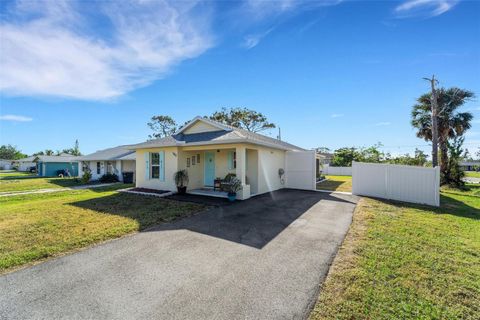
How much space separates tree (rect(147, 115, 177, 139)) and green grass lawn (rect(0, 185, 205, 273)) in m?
29.0

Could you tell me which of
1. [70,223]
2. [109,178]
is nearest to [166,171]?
[70,223]

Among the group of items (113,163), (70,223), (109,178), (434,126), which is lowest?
(70,223)

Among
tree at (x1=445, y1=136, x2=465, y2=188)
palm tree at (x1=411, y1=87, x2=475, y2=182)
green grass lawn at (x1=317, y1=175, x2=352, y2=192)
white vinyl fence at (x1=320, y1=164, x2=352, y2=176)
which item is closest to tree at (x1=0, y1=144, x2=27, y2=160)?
white vinyl fence at (x1=320, y1=164, x2=352, y2=176)

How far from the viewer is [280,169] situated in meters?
14.3

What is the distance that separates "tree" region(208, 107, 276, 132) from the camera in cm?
3097

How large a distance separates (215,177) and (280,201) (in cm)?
472

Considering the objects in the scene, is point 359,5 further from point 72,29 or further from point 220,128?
Result: point 72,29

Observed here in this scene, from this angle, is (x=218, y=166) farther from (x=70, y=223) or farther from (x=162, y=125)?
(x=162, y=125)

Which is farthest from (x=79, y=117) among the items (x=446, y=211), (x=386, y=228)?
(x=446, y=211)

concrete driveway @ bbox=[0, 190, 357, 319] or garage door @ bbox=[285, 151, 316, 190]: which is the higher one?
garage door @ bbox=[285, 151, 316, 190]

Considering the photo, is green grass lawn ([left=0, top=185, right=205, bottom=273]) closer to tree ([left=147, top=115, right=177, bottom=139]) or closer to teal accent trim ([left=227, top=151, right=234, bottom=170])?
teal accent trim ([left=227, top=151, right=234, bottom=170])

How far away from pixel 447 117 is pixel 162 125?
119 ft

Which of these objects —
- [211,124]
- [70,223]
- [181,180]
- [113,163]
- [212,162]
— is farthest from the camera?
[113,163]

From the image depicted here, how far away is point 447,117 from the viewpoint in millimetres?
17594
